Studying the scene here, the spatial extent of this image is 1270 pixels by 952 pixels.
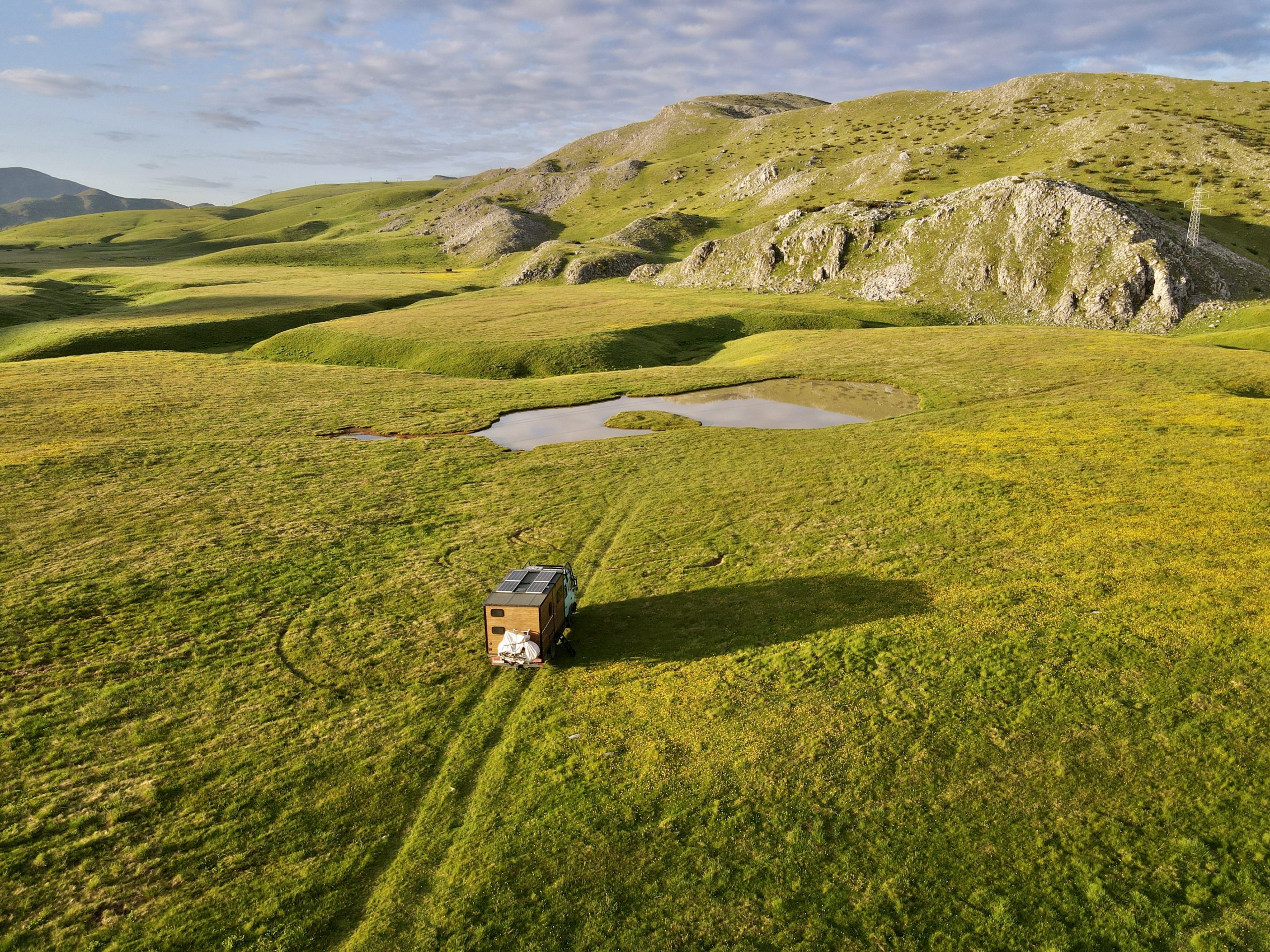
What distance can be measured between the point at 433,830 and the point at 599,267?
151553mm

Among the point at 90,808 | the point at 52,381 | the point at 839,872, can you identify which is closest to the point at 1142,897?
the point at 839,872

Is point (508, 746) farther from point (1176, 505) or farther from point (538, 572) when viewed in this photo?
point (1176, 505)

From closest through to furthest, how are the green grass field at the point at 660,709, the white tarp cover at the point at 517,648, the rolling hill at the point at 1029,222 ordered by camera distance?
the green grass field at the point at 660,709, the white tarp cover at the point at 517,648, the rolling hill at the point at 1029,222

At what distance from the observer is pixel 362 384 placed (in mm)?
69438

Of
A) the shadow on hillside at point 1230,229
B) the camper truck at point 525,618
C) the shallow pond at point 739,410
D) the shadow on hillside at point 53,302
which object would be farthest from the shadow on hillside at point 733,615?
the shadow on hillside at point 53,302

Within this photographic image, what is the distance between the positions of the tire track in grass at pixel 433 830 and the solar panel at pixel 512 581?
9.64 ft

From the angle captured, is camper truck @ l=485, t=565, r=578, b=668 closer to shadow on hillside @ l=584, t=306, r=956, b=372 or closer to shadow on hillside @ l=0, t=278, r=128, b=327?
shadow on hillside @ l=584, t=306, r=956, b=372

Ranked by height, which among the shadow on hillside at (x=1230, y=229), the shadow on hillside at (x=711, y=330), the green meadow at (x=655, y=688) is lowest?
the green meadow at (x=655, y=688)

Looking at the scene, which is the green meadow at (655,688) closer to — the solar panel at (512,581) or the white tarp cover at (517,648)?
the white tarp cover at (517,648)

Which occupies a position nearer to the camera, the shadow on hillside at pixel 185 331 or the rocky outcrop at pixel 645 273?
the shadow on hillside at pixel 185 331

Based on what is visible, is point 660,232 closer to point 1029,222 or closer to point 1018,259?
point 1029,222

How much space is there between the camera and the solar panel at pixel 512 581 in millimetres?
22047

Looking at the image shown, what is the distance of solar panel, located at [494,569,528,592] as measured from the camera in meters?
22.0

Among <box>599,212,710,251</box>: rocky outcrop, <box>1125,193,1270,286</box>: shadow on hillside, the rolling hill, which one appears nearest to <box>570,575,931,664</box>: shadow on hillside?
the rolling hill
